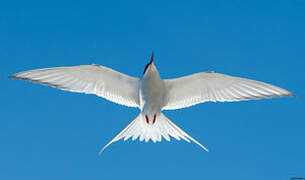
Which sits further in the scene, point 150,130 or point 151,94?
point 150,130

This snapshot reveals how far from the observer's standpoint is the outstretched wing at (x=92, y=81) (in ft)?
20.8

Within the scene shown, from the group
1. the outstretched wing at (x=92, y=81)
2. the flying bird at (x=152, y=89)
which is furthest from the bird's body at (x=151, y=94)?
the outstretched wing at (x=92, y=81)

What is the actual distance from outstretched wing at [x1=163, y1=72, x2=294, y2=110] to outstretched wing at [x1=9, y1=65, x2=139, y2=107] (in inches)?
34.1

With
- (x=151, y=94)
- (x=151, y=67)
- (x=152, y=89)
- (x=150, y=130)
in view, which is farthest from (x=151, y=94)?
(x=150, y=130)

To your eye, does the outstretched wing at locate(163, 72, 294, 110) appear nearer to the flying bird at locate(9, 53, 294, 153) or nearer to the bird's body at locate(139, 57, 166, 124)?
the flying bird at locate(9, 53, 294, 153)

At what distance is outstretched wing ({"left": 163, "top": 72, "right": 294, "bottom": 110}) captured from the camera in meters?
6.49

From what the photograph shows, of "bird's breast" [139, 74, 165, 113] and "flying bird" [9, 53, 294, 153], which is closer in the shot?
"flying bird" [9, 53, 294, 153]

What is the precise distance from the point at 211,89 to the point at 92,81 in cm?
265

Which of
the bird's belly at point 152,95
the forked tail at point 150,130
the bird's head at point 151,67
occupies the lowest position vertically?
the forked tail at point 150,130

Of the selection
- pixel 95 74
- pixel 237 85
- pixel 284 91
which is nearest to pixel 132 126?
pixel 95 74

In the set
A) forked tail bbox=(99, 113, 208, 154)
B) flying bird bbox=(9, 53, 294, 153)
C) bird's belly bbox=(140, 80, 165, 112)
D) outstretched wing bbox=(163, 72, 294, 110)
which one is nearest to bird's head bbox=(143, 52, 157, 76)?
flying bird bbox=(9, 53, 294, 153)

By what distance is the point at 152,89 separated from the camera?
6.65 metres

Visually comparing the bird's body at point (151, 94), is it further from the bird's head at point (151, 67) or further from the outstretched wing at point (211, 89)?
the outstretched wing at point (211, 89)

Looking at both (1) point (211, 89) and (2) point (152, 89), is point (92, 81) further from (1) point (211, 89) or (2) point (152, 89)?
(1) point (211, 89)
